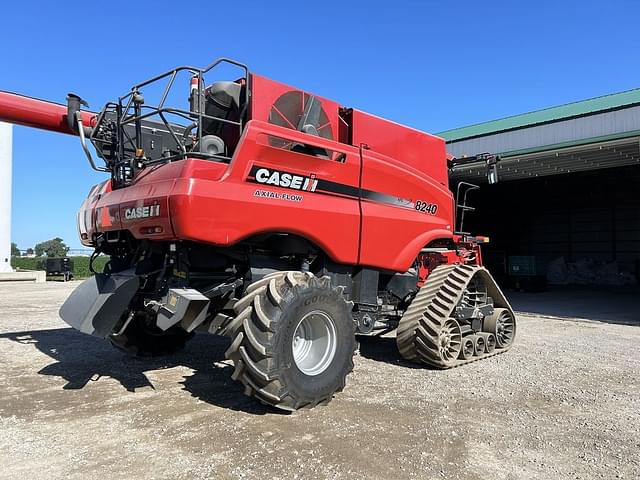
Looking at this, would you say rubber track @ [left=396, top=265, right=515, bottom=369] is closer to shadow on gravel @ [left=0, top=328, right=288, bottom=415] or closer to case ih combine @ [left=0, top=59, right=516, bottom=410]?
case ih combine @ [left=0, top=59, right=516, bottom=410]

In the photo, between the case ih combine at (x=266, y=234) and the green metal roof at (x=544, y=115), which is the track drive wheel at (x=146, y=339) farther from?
the green metal roof at (x=544, y=115)

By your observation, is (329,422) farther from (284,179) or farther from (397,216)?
(397,216)

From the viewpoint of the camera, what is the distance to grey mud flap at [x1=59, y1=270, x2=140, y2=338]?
4973 millimetres

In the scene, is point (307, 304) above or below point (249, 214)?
below

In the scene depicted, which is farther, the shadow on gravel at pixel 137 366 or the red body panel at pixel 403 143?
the red body panel at pixel 403 143

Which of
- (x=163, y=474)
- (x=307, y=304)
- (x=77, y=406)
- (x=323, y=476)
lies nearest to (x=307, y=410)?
(x=307, y=304)

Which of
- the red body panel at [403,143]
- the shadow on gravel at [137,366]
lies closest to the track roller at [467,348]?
the red body panel at [403,143]

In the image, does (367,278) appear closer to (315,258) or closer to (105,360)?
(315,258)

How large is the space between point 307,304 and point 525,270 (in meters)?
22.1

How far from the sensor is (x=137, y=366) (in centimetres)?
666

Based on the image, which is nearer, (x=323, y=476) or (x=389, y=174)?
(x=323, y=476)

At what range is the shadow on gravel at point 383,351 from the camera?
689 cm

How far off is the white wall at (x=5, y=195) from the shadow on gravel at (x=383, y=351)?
38.0m

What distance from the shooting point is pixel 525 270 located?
24.4m
